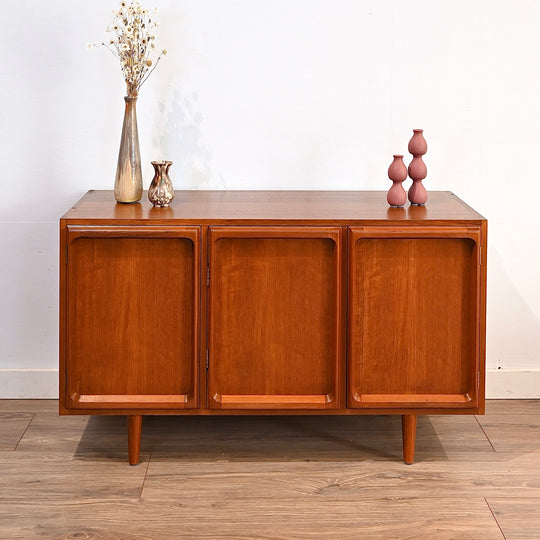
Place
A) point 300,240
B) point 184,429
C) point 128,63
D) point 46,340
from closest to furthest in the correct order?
point 300,240 < point 128,63 < point 184,429 < point 46,340

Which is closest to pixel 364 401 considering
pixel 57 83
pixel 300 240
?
pixel 300 240

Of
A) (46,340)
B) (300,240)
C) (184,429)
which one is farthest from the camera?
(46,340)

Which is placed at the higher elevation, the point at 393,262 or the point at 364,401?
the point at 393,262

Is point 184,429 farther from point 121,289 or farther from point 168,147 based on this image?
point 168,147

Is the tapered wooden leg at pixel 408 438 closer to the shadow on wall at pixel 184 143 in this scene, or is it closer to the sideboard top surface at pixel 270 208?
the sideboard top surface at pixel 270 208

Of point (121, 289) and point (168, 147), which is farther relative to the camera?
point (168, 147)

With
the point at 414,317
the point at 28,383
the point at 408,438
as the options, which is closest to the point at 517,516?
the point at 408,438

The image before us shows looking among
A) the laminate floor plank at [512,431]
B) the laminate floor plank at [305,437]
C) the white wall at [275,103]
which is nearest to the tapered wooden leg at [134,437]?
the laminate floor plank at [305,437]

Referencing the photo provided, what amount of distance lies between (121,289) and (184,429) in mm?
635

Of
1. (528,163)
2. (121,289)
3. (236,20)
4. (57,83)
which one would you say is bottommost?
(121,289)

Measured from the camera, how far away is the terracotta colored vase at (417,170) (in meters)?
2.93

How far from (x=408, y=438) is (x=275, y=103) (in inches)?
47.3

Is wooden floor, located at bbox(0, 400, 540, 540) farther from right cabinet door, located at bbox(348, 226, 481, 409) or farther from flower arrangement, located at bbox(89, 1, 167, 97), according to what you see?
flower arrangement, located at bbox(89, 1, 167, 97)

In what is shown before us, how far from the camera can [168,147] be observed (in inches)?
128
